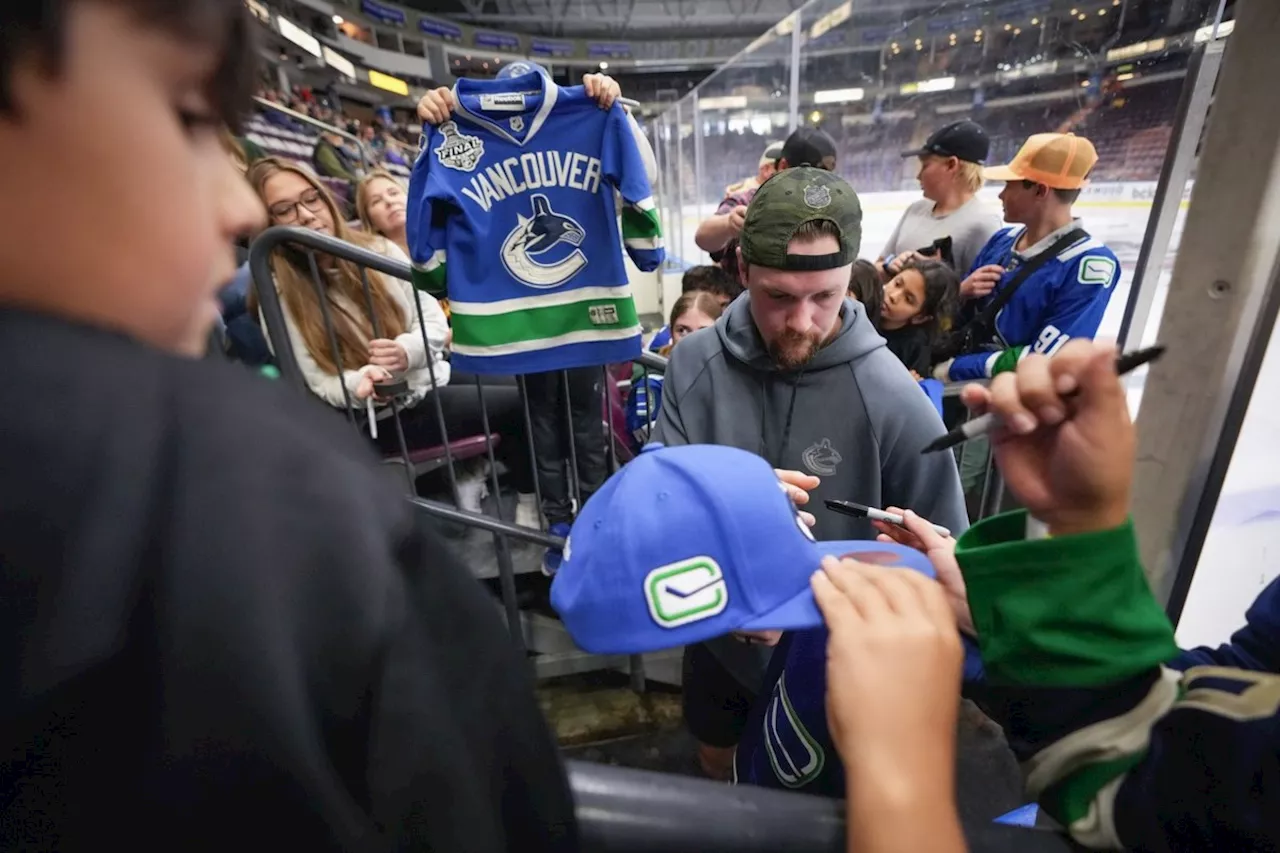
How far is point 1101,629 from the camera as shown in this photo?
0.56m

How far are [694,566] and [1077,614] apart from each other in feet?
1.18

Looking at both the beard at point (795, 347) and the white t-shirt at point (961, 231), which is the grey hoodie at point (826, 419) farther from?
the white t-shirt at point (961, 231)

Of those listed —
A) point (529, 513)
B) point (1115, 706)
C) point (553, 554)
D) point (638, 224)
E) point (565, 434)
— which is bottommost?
point (553, 554)

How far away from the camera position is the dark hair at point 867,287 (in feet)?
7.11

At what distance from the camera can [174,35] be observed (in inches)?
12.7

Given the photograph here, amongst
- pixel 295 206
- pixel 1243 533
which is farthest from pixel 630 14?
pixel 1243 533

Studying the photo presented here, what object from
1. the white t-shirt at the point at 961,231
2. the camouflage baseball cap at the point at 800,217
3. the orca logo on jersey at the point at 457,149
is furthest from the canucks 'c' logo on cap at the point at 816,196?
the white t-shirt at the point at 961,231

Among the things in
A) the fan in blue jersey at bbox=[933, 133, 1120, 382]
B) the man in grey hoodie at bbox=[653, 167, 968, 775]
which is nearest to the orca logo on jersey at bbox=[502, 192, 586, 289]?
the man in grey hoodie at bbox=[653, 167, 968, 775]

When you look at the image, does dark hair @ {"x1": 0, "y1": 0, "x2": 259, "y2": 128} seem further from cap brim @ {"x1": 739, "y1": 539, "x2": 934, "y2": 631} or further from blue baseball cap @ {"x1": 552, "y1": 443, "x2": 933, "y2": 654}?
cap brim @ {"x1": 739, "y1": 539, "x2": 934, "y2": 631}

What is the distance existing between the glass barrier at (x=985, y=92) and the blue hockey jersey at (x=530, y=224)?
1.57m

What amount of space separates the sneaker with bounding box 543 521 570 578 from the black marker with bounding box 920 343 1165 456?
1829mm

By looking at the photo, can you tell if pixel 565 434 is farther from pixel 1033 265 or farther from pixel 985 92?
pixel 985 92

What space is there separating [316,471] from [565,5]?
103 feet

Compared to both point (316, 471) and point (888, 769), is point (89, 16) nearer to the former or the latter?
point (316, 471)
